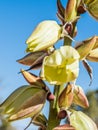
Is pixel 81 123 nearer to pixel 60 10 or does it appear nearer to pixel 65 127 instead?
pixel 65 127

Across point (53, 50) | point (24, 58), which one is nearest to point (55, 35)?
point (53, 50)

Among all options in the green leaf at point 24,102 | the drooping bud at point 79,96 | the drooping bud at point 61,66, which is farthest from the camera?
the drooping bud at point 79,96

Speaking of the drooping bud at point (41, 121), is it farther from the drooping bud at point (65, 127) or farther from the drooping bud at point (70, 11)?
the drooping bud at point (70, 11)

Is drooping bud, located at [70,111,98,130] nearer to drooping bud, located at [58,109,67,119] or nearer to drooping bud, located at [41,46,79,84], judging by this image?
drooping bud, located at [58,109,67,119]

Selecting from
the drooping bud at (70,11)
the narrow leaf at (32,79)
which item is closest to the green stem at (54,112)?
the narrow leaf at (32,79)

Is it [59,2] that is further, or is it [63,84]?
[59,2]

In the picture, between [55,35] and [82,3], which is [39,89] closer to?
[55,35]

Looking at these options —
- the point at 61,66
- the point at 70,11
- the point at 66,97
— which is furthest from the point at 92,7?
the point at 66,97
